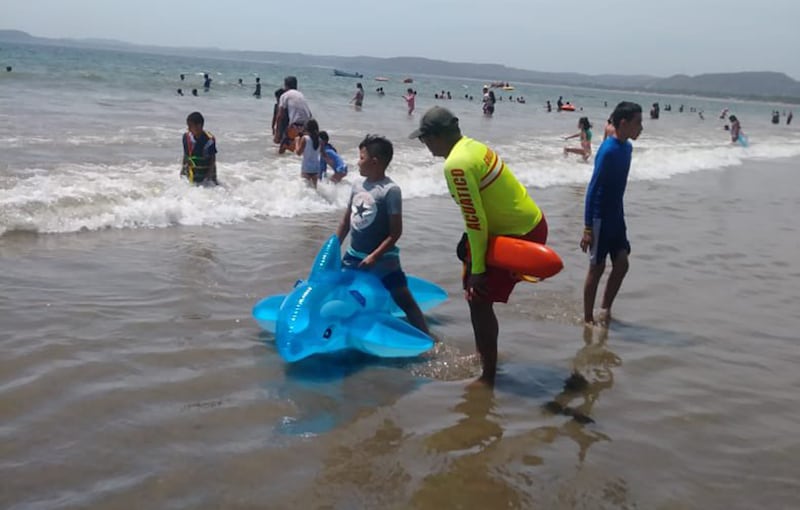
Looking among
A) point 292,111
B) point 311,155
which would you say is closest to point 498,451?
point 311,155

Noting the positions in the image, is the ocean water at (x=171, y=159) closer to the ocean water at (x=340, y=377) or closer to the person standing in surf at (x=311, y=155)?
the ocean water at (x=340, y=377)

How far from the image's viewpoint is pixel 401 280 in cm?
527

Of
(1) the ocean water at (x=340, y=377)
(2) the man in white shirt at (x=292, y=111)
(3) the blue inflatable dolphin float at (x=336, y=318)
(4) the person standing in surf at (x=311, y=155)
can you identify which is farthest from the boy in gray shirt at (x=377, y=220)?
(2) the man in white shirt at (x=292, y=111)

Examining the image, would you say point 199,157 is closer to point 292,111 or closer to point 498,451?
point 292,111

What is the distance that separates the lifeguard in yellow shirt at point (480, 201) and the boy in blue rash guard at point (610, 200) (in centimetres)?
158

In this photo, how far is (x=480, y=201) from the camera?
4105 mm

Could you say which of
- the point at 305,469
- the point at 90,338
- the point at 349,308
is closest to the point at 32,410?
the point at 90,338

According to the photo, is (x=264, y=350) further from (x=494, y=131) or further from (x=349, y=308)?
(x=494, y=131)

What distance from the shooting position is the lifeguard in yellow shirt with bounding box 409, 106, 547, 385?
160 inches

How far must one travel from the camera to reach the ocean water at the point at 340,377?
134 inches

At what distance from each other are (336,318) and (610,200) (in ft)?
8.03

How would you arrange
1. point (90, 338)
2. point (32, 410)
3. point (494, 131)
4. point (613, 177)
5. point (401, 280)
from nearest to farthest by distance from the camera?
1. point (32, 410)
2. point (90, 338)
3. point (401, 280)
4. point (613, 177)
5. point (494, 131)

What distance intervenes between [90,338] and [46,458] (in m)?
1.58

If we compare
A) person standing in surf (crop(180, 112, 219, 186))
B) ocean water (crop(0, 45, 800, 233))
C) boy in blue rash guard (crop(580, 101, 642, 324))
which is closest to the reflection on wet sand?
boy in blue rash guard (crop(580, 101, 642, 324))
